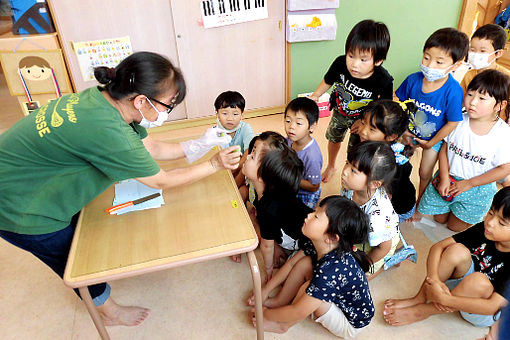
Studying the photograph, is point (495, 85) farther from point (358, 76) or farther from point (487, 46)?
point (487, 46)

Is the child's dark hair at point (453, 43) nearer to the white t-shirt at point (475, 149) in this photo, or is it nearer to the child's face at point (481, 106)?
the child's face at point (481, 106)

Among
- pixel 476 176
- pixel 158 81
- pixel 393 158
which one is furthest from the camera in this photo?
pixel 476 176

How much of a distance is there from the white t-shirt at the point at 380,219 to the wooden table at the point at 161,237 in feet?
1.99

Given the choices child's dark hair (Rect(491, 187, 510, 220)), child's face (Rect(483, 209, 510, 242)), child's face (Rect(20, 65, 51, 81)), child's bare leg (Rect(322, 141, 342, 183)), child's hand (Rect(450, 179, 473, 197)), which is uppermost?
child's face (Rect(20, 65, 51, 81))

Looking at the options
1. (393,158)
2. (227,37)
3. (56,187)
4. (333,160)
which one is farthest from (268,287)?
(227,37)

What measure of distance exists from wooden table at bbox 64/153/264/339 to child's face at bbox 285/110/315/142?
1.93 ft

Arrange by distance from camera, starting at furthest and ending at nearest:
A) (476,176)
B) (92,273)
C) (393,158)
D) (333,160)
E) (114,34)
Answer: (114,34) → (333,160) → (476,176) → (393,158) → (92,273)

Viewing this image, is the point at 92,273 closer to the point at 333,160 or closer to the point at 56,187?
the point at 56,187

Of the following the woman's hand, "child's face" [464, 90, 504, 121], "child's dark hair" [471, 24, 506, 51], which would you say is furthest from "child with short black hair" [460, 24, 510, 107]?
the woman's hand

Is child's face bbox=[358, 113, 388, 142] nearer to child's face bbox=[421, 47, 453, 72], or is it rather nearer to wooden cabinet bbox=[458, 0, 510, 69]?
child's face bbox=[421, 47, 453, 72]

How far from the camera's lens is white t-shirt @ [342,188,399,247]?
1601mm

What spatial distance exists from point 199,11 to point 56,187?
7.12ft

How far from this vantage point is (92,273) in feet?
3.71

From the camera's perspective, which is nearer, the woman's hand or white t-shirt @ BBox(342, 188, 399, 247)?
the woman's hand
